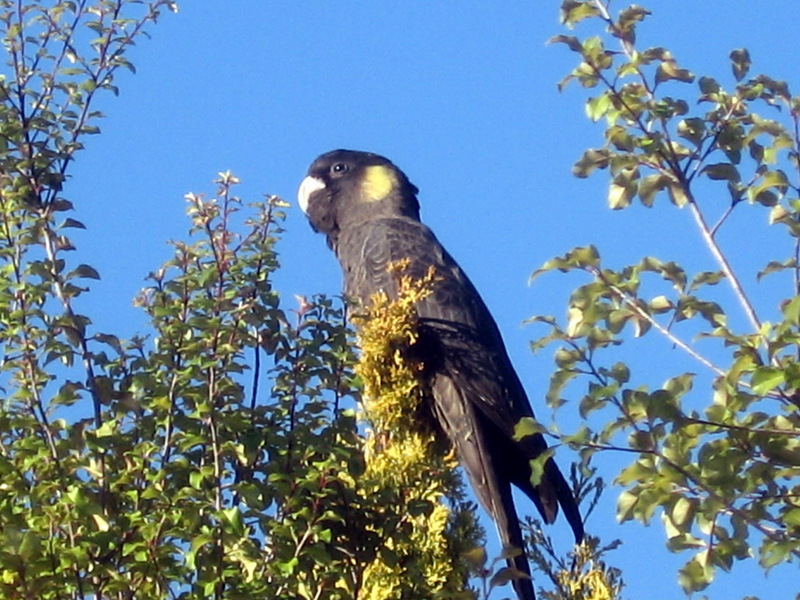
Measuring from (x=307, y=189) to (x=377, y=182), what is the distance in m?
0.37

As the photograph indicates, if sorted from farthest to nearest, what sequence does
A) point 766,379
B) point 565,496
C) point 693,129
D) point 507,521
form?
1. point 565,496
2. point 507,521
3. point 693,129
4. point 766,379

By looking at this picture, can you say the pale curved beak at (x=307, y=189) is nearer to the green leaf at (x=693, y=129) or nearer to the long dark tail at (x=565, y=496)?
the long dark tail at (x=565, y=496)

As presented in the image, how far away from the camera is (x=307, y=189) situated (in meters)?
7.00

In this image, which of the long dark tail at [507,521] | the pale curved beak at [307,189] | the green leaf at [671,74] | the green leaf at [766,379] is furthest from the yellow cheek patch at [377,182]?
the green leaf at [766,379]

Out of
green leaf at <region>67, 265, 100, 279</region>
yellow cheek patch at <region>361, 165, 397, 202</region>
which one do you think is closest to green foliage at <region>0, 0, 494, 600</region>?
green leaf at <region>67, 265, 100, 279</region>

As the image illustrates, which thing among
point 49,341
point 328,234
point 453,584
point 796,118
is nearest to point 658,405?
point 453,584

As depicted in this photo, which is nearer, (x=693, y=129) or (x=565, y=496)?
(x=693, y=129)

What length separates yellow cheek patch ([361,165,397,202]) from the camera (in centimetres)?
677

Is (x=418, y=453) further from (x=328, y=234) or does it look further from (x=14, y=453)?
(x=328, y=234)

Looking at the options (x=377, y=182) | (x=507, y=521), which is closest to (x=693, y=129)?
(x=507, y=521)

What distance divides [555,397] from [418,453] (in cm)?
49

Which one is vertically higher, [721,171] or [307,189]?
[307,189]

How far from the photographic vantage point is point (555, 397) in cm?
329

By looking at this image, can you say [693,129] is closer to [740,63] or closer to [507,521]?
[740,63]
